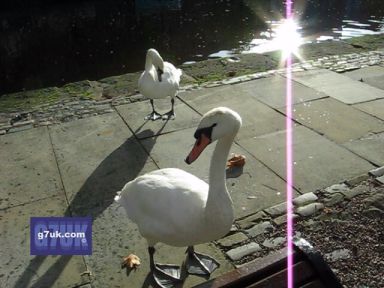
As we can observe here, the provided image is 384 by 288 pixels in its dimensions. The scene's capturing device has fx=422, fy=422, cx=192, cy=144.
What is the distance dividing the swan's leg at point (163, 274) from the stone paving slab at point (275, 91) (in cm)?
421

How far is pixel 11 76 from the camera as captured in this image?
1359 centimetres

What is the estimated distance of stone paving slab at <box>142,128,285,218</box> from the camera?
194 inches

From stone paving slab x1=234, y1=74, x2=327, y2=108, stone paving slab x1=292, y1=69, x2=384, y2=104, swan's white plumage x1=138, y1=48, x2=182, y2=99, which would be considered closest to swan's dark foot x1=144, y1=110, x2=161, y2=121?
swan's white plumage x1=138, y1=48, x2=182, y2=99

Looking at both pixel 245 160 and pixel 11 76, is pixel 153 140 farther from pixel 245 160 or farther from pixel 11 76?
pixel 11 76

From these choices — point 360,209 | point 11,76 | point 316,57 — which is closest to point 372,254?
point 360,209

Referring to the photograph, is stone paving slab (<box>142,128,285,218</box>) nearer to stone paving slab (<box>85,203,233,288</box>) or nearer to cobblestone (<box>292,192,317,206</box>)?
cobblestone (<box>292,192,317,206</box>)

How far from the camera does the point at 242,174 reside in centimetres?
550

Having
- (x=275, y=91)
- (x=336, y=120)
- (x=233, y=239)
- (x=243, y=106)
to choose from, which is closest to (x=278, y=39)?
(x=275, y=91)

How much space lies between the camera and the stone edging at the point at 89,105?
7414 mm

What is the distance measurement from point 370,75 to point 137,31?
12309 mm

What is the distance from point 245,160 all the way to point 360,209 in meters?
1.71

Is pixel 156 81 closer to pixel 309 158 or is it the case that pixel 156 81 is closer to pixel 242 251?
pixel 309 158

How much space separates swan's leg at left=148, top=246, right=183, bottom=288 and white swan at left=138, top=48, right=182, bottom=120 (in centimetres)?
341

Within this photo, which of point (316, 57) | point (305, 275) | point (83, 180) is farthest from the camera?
point (316, 57)
